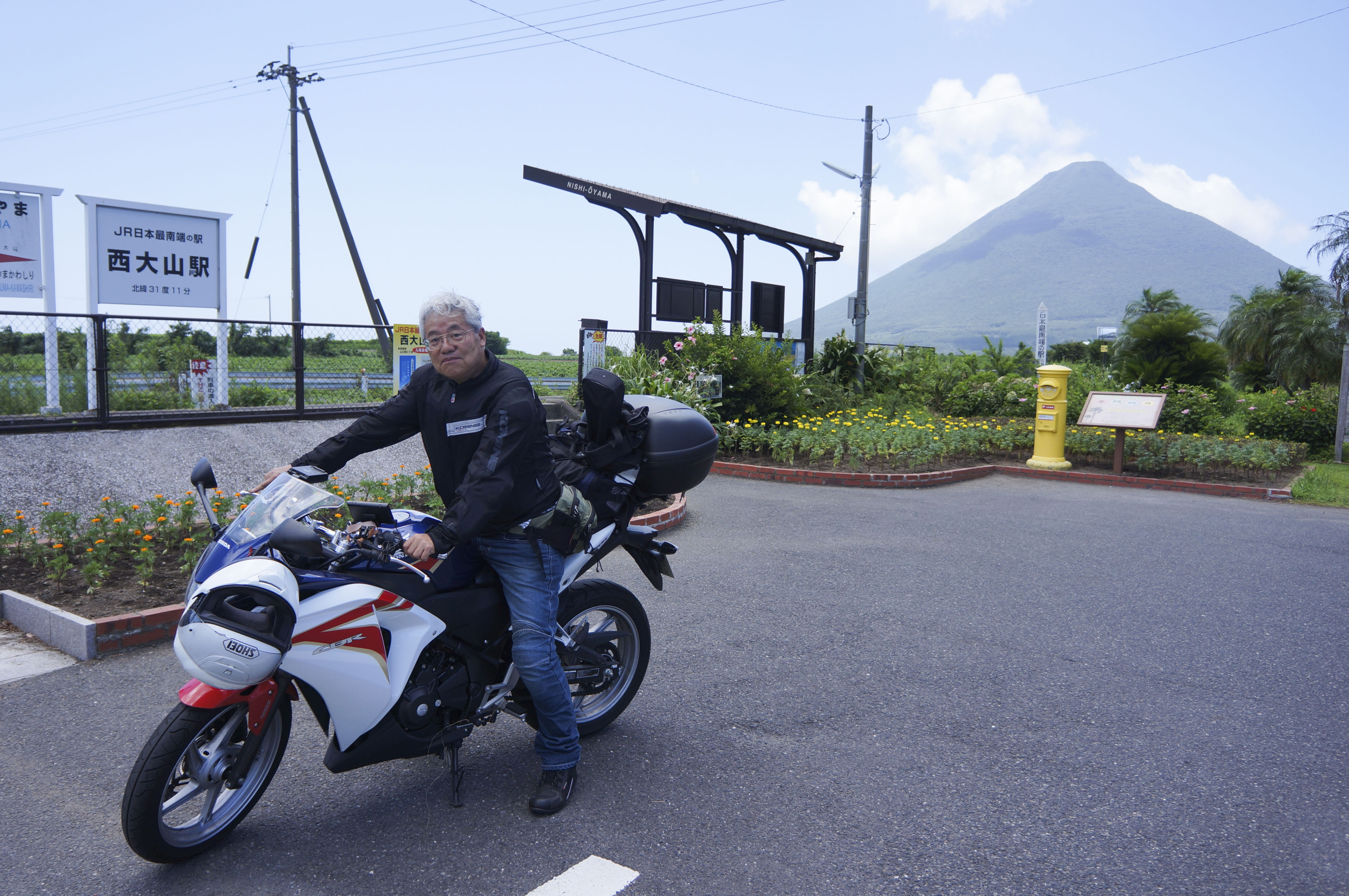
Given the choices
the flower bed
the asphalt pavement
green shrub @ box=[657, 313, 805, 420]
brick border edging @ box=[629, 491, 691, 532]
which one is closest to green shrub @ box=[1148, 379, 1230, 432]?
the flower bed

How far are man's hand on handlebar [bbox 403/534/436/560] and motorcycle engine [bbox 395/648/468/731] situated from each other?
52cm

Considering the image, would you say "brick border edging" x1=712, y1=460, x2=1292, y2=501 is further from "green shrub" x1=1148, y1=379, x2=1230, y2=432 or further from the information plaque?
"green shrub" x1=1148, y1=379, x2=1230, y2=432

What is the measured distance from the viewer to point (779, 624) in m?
5.55

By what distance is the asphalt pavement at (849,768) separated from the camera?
2906mm

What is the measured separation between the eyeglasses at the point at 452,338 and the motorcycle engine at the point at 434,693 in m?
1.12

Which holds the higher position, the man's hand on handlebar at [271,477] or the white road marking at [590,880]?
the man's hand on handlebar at [271,477]

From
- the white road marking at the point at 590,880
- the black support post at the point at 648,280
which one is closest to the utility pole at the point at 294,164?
the black support post at the point at 648,280

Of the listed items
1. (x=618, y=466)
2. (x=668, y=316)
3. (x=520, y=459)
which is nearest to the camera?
(x=520, y=459)

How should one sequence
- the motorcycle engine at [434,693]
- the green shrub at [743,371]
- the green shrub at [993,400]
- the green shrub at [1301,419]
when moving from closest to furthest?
the motorcycle engine at [434,693] → the green shrub at [743,371] → the green shrub at [1301,419] → the green shrub at [993,400]

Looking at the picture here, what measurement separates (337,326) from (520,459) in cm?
962

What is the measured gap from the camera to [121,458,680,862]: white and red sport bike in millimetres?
2652

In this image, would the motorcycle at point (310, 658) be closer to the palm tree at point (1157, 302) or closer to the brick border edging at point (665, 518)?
the brick border edging at point (665, 518)

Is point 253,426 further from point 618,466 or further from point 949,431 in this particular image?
point 949,431

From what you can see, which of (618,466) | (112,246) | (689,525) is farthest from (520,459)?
(112,246)
